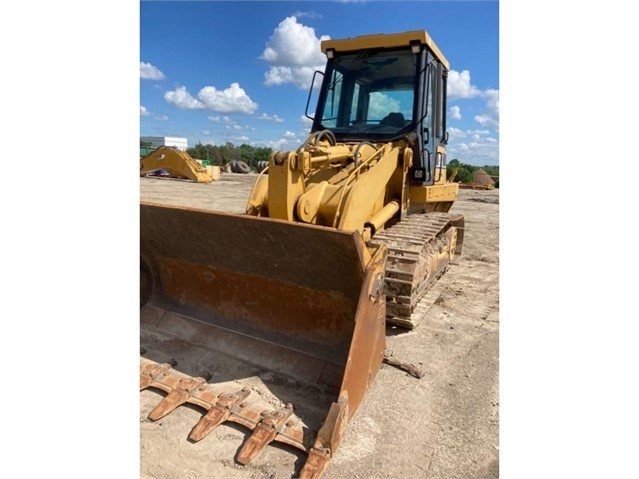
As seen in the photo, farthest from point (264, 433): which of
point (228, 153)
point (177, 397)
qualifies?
point (228, 153)

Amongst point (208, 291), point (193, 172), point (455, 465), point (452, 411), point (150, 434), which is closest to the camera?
point (455, 465)

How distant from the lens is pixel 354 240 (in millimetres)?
2701

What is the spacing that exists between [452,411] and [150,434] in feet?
6.21

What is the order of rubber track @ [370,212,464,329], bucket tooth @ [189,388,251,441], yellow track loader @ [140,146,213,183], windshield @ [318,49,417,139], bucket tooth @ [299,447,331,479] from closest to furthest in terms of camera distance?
bucket tooth @ [299,447,331,479]
bucket tooth @ [189,388,251,441]
rubber track @ [370,212,464,329]
windshield @ [318,49,417,139]
yellow track loader @ [140,146,213,183]

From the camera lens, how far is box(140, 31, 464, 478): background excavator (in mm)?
2789

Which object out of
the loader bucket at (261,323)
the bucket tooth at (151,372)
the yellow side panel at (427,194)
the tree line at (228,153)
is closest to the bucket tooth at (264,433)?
the loader bucket at (261,323)

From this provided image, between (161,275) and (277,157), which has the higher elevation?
(277,157)

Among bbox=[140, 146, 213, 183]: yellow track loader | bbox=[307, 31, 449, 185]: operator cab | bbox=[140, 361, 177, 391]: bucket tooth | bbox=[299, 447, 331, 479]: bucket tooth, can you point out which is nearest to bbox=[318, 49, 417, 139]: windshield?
bbox=[307, 31, 449, 185]: operator cab

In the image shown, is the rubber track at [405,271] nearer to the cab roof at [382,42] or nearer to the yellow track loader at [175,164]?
the cab roof at [382,42]

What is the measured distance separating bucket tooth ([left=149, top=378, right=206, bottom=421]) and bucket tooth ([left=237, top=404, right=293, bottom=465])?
584 mm

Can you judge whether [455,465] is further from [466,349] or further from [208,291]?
[208,291]

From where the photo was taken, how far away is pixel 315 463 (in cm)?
237

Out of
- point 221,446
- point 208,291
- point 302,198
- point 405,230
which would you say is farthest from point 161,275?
point 405,230

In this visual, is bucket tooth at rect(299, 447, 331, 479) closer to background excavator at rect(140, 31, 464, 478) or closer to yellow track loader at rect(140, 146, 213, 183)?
background excavator at rect(140, 31, 464, 478)
